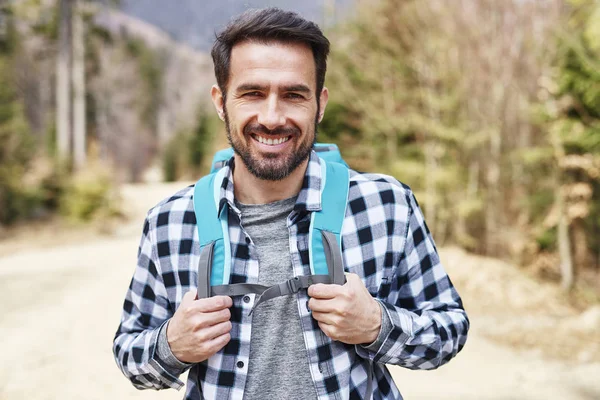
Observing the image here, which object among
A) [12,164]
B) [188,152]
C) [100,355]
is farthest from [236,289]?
[188,152]

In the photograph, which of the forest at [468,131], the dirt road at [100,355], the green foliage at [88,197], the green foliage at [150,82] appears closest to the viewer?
the dirt road at [100,355]

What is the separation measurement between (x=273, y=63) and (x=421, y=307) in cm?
99

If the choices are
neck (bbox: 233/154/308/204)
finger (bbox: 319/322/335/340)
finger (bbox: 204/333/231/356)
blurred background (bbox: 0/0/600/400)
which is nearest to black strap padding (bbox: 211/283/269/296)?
finger (bbox: 204/333/231/356)

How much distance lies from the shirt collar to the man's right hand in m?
0.34

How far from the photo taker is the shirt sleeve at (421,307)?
5.16 feet

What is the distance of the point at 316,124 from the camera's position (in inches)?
70.9

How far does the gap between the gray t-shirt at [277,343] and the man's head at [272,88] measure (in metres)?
0.29

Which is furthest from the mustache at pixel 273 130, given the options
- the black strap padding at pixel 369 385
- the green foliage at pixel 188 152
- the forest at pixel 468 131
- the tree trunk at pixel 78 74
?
the green foliage at pixel 188 152

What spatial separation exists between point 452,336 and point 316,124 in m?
0.88

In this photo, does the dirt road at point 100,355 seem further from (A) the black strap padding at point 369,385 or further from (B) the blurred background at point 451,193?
(A) the black strap padding at point 369,385

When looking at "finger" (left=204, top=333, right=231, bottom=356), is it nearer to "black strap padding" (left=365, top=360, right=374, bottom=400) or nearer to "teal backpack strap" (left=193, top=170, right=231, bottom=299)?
"teal backpack strap" (left=193, top=170, right=231, bottom=299)

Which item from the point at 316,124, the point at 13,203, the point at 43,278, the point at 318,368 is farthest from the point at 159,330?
the point at 13,203

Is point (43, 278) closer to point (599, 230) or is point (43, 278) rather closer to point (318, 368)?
point (318, 368)

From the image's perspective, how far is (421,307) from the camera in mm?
1695
